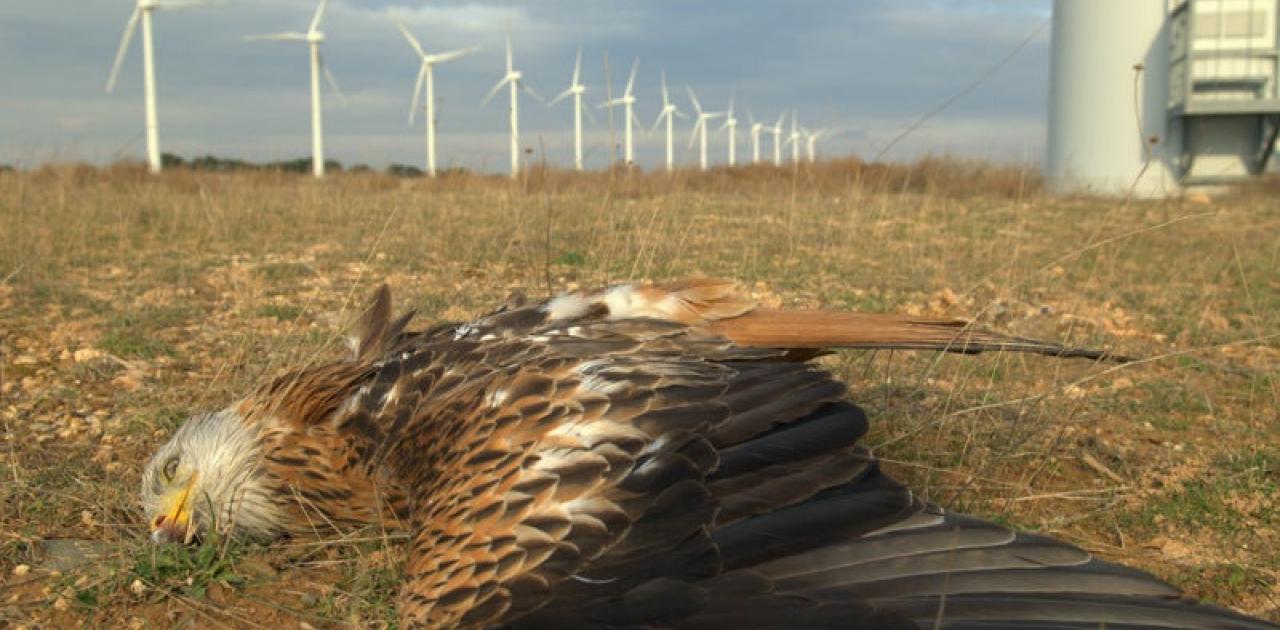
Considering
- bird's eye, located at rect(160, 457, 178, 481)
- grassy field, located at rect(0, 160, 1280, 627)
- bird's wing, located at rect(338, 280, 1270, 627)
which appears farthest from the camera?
bird's eye, located at rect(160, 457, 178, 481)

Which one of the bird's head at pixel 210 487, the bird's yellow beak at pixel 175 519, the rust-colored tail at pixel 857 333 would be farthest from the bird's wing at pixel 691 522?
the bird's yellow beak at pixel 175 519

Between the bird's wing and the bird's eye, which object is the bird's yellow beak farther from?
the bird's wing

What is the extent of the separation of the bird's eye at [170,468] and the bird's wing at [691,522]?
2.73 feet

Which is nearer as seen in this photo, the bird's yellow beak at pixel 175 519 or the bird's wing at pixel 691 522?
the bird's wing at pixel 691 522

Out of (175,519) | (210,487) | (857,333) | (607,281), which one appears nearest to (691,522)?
(857,333)

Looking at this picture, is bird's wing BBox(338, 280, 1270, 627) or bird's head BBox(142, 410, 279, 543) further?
bird's head BBox(142, 410, 279, 543)

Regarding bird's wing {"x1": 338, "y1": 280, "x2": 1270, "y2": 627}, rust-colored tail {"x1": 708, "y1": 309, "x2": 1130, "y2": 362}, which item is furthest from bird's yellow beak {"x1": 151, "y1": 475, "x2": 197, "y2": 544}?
rust-colored tail {"x1": 708, "y1": 309, "x2": 1130, "y2": 362}

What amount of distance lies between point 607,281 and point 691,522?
2.97 m

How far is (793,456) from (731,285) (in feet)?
3.32

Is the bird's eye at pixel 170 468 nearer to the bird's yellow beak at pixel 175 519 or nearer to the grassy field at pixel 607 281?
the bird's yellow beak at pixel 175 519

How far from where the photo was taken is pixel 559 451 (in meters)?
2.64

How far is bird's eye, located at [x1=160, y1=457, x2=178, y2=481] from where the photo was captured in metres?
3.38

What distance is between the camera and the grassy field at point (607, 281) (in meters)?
3.28

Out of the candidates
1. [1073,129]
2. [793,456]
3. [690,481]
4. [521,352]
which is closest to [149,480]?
[521,352]
